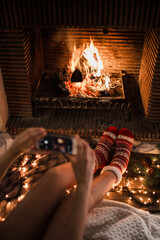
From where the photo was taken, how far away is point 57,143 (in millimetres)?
1150

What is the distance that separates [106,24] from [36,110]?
3.59 ft

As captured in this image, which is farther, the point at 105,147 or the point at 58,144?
the point at 105,147

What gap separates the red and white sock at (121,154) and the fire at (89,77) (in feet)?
1.54

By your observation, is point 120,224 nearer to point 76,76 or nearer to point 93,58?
point 76,76

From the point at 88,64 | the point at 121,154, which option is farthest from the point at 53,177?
the point at 88,64

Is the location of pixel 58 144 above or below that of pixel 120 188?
above

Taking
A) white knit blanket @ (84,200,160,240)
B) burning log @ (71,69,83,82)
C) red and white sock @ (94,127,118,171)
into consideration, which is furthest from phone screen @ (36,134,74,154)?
burning log @ (71,69,83,82)

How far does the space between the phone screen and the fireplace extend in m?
1.05

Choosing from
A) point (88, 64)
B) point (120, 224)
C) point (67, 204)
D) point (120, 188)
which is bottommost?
point (120, 188)

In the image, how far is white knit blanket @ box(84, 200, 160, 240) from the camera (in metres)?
1.27

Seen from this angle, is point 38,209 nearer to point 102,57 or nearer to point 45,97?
point 45,97

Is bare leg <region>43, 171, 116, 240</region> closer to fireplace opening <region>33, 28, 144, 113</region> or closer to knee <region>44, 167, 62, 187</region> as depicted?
knee <region>44, 167, 62, 187</region>

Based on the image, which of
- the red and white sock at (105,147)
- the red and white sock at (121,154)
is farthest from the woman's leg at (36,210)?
the red and white sock at (105,147)

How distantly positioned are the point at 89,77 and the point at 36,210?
1.49 metres
